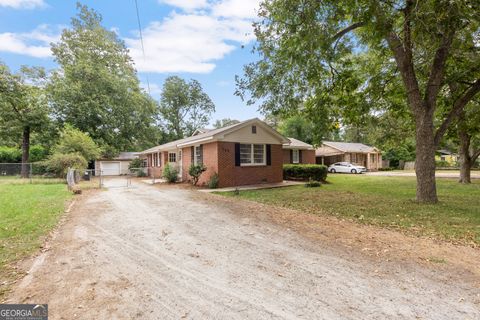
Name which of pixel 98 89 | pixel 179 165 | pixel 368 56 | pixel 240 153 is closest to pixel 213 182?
pixel 240 153

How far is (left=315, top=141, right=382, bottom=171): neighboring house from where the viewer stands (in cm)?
3188

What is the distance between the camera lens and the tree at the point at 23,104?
23.6 m

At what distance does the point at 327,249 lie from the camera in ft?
14.8

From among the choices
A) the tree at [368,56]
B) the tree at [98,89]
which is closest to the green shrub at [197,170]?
the tree at [368,56]

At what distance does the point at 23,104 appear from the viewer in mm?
24469

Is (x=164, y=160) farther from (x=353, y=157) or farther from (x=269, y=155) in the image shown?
(x=353, y=157)

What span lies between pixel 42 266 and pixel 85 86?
28.3 m

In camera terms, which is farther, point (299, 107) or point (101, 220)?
point (299, 107)

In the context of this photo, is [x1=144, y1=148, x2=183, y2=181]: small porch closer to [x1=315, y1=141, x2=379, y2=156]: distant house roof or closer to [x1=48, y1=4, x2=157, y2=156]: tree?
[x1=48, y1=4, x2=157, y2=156]: tree

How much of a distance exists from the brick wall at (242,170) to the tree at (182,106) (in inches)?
1184

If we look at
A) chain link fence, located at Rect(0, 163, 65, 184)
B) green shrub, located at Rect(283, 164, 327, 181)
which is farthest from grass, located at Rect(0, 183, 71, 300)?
green shrub, located at Rect(283, 164, 327, 181)

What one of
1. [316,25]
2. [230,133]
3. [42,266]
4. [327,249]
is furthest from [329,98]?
[42,266]

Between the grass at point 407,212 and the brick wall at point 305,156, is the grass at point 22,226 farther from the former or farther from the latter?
the brick wall at point 305,156

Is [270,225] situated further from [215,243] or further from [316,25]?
[316,25]
